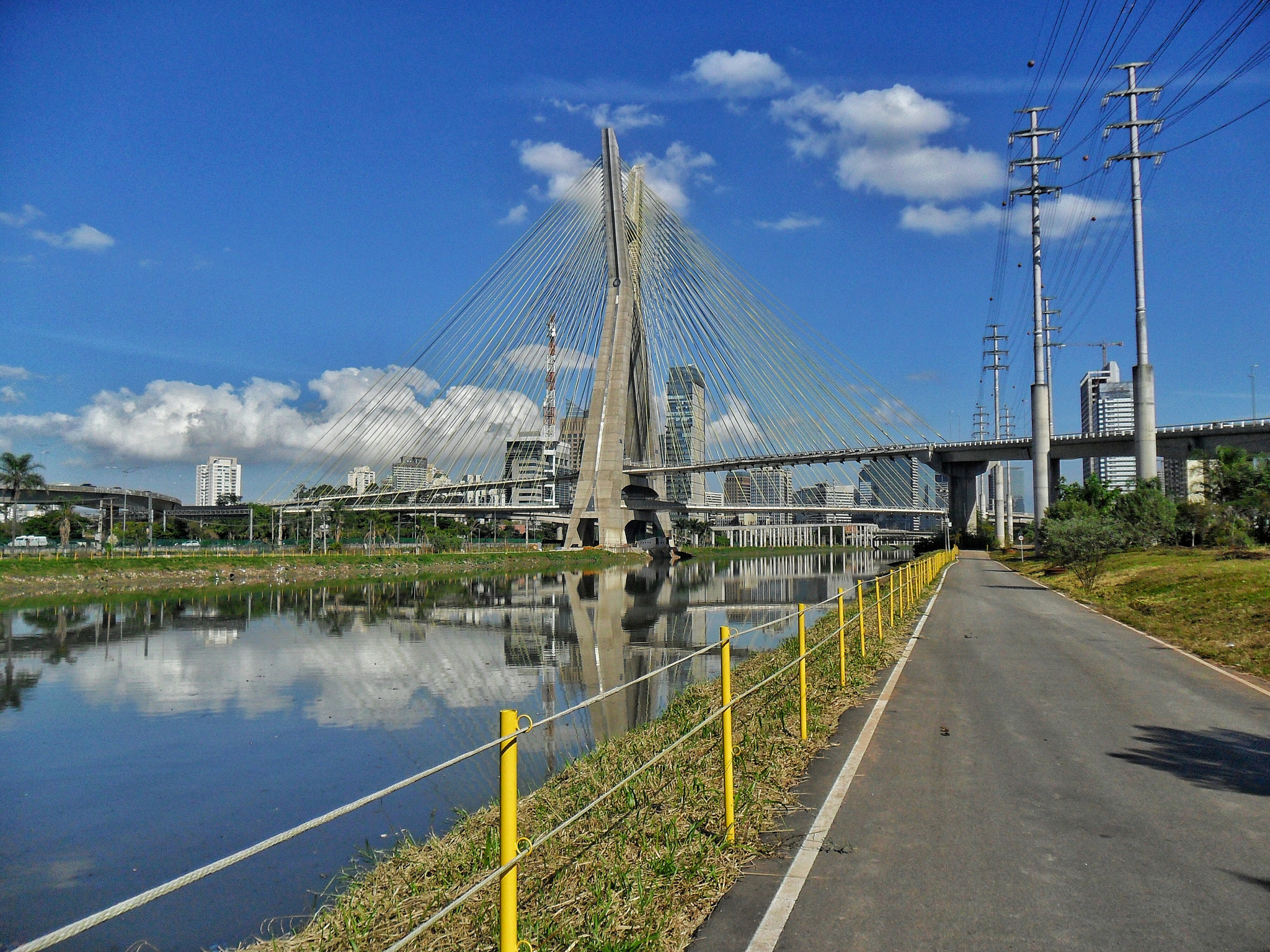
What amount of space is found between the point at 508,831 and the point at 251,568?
1916 inches

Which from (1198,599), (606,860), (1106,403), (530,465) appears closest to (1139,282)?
(1198,599)

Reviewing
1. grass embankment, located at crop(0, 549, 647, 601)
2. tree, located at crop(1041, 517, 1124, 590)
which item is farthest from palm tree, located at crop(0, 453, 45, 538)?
tree, located at crop(1041, 517, 1124, 590)

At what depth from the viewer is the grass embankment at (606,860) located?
13.7ft

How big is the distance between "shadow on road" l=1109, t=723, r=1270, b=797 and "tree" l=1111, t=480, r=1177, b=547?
29993 millimetres

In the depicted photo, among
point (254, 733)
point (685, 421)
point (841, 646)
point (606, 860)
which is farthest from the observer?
point (685, 421)

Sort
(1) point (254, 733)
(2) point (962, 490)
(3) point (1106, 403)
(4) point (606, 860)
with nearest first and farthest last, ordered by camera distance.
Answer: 1. (4) point (606, 860)
2. (1) point (254, 733)
3. (2) point (962, 490)
4. (3) point (1106, 403)

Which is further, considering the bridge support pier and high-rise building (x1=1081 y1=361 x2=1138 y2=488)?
high-rise building (x1=1081 y1=361 x2=1138 y2=488)

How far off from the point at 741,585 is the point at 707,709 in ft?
116

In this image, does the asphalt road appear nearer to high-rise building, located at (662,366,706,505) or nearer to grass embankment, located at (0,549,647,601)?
grass embankment, located at (0,549,647,601)

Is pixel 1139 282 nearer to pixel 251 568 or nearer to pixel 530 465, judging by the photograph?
pixel 251 568

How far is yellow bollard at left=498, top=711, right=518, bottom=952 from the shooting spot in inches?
124

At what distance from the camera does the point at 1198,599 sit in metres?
18.1

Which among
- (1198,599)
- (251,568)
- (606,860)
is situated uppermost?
(1198,599)

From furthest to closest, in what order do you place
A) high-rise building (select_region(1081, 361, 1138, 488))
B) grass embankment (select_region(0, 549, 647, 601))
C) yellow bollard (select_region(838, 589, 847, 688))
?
high-rise building (select_region(1081, 361, 1138, 488)) → grass embankment (select_region(0, 549, 647, 601)) → yellow bollard (select_region(838, 589, 847, 688))
